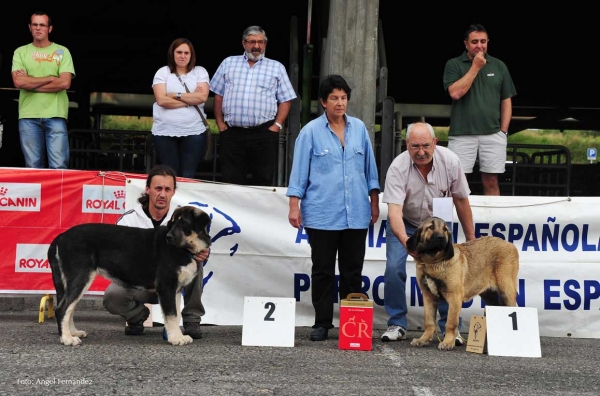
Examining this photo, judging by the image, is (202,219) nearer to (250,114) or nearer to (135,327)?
(135,327)

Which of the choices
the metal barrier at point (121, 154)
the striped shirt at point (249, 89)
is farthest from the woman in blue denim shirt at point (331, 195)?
the metal barrier at point (121, 154)

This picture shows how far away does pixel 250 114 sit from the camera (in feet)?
27.8

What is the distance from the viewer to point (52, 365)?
214 inches

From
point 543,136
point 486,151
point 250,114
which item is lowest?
point 486,151

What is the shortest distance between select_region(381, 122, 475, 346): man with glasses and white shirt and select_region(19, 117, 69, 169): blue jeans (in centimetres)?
359

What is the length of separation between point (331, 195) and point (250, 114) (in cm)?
192

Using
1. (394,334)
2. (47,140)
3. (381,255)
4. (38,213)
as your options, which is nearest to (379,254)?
(381,255)

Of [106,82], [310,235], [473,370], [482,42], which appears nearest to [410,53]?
[106,82]

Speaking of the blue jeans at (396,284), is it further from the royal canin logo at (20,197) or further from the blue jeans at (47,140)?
the blue jeans at (47,140)

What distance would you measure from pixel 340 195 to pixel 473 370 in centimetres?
176

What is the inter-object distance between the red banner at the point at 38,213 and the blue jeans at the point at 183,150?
1.70ft

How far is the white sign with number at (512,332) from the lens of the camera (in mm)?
6410

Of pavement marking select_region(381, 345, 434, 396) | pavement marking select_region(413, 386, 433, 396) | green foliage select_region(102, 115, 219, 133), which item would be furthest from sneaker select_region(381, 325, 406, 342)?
green foliage select_region(102, 115, 219, 133)

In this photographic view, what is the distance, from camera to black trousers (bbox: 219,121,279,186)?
8.54 meters
